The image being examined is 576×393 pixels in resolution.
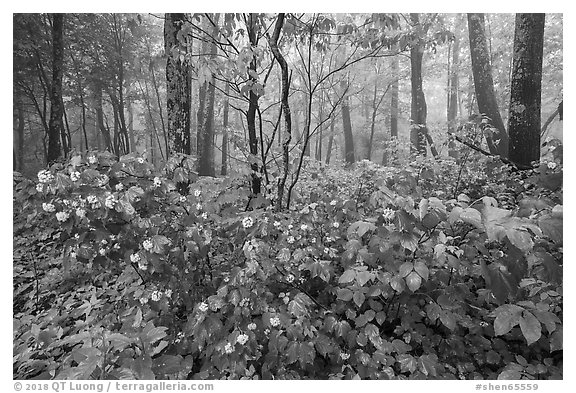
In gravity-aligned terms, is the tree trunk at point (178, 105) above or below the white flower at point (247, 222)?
above

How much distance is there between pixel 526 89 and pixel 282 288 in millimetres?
4386

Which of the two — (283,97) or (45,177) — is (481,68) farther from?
(45,177)

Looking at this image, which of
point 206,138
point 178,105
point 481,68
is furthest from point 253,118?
point 206,138

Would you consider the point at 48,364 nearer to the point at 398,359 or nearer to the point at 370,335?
the point at 370,335

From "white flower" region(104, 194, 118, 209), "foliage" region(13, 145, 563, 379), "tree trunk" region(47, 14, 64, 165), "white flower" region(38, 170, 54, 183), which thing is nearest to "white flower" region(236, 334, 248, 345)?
"foliage" region(13, 145, 563, 379)

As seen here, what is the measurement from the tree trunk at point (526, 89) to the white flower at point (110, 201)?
4956mm

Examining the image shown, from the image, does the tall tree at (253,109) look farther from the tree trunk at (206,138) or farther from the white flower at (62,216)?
the tree trunk at (206,138)

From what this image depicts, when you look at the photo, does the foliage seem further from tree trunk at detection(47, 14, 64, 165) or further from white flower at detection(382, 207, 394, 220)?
tree trunk at detection(47, 14, 64, 165)

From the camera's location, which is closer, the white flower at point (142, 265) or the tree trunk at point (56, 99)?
the white flower at point (142, 265)

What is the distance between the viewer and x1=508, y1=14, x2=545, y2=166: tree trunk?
12.2 ft

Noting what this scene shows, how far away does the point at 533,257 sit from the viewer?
4.83 feet

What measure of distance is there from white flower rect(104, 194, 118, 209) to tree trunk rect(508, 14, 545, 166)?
195 inches

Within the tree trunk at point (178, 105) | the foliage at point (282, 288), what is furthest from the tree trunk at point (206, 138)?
the foliage at point (282, 288)

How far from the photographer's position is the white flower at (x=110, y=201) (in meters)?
1.67
